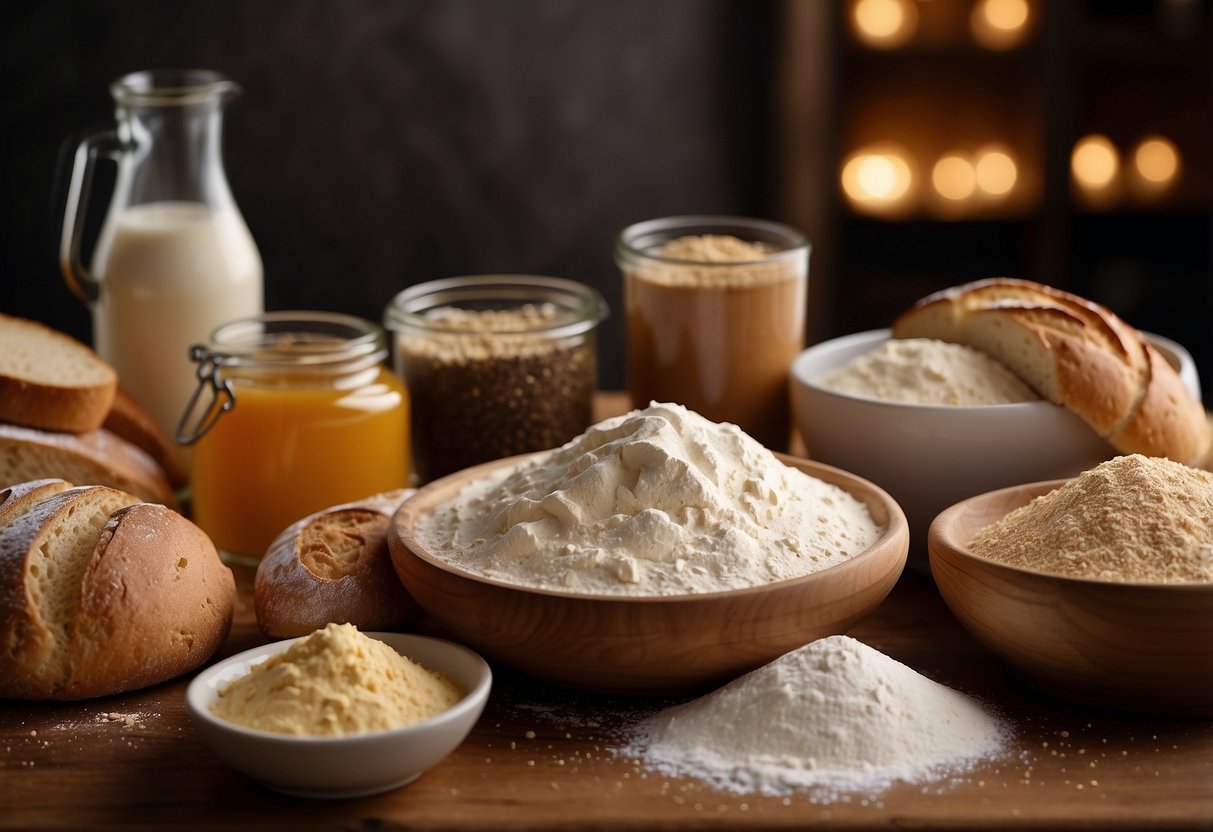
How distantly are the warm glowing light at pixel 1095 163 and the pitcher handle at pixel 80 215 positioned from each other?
2.59m

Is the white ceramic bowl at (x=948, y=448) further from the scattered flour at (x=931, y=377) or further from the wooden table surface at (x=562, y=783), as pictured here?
the wooden table surface at (x=562, y=783)

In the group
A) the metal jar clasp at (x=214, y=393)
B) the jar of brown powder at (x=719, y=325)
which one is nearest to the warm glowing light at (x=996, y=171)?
the jar of brown powder at (x=719, y=325)

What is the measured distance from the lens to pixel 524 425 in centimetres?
161

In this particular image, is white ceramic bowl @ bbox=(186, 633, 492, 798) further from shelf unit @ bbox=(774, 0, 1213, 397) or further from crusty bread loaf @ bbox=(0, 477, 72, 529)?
shelf unit @ bbox=(774, 0, 1213, 397)

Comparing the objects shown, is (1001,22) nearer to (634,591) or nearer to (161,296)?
(161,296)

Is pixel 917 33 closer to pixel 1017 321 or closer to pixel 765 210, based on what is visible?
pixel 765 210

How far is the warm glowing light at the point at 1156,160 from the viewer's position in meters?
3.48

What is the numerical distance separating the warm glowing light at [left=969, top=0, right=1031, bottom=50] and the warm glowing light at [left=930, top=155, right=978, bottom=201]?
32 cm

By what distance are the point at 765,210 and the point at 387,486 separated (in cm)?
238

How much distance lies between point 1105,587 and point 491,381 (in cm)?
79

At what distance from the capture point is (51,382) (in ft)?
4.84

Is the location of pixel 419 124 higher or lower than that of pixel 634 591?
higher

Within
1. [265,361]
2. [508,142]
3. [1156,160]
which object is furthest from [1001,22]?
[265,361]

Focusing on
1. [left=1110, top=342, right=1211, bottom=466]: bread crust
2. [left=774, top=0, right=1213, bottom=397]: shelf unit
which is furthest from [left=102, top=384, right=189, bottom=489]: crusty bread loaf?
[left=774, top=0, right=1213, bottom=397]: shelf unit
